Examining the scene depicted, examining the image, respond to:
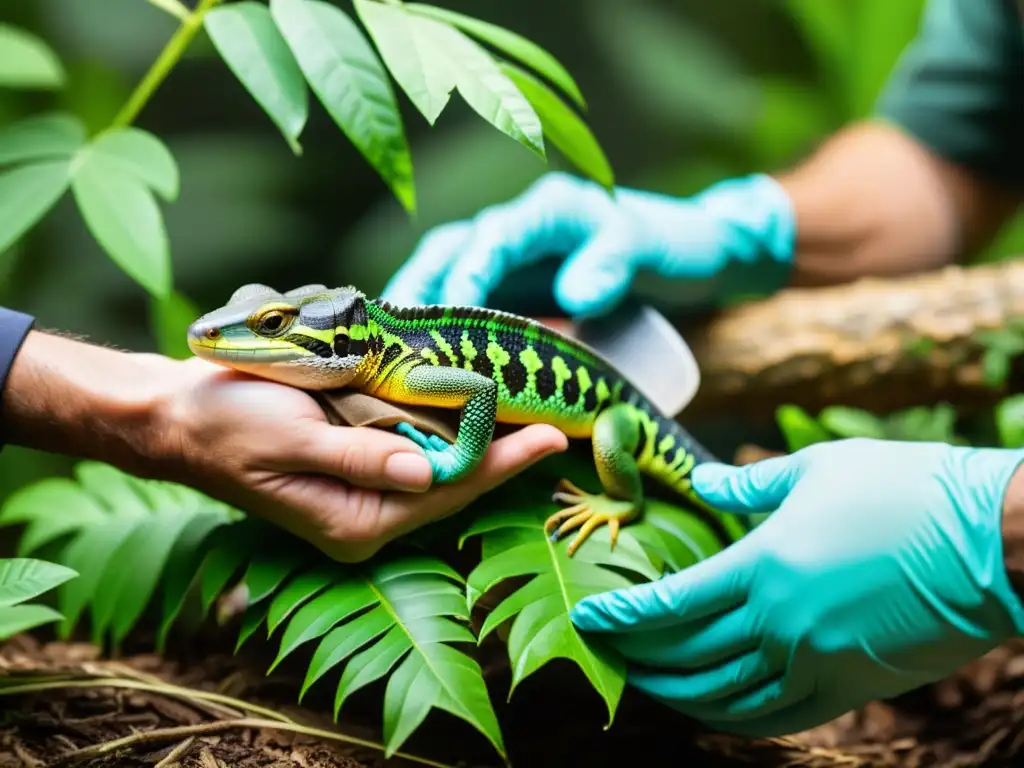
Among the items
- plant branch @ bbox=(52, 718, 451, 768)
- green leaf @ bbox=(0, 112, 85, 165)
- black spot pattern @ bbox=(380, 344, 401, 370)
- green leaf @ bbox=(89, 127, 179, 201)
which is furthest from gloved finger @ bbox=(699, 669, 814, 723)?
green leaf @ bbox=(0, 112, 85, 165)

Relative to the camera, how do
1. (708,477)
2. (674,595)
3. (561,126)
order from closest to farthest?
(674,595)
(561,126)
(708,477)

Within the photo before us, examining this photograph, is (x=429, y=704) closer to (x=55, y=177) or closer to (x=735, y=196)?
(x=55, y=177)

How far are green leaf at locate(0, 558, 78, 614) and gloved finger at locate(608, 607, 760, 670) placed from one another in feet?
3.16

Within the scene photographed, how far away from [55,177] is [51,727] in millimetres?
1046

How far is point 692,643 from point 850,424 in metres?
1.06

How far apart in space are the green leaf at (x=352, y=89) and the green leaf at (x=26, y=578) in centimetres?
82

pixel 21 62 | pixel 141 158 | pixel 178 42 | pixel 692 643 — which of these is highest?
pixel 178 42

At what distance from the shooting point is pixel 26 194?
5.76 ft

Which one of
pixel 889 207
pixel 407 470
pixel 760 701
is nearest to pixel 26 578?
pixel 407 470

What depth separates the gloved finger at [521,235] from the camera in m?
2.27

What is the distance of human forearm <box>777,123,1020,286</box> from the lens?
10.0 ft

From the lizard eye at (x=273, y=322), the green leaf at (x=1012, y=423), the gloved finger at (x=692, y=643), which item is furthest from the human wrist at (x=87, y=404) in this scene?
the green leaf at (x=1012, y=423)

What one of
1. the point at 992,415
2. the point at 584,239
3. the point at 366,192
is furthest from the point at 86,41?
the point at 992,415

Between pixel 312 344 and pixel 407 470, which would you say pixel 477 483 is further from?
pixel 312 344
